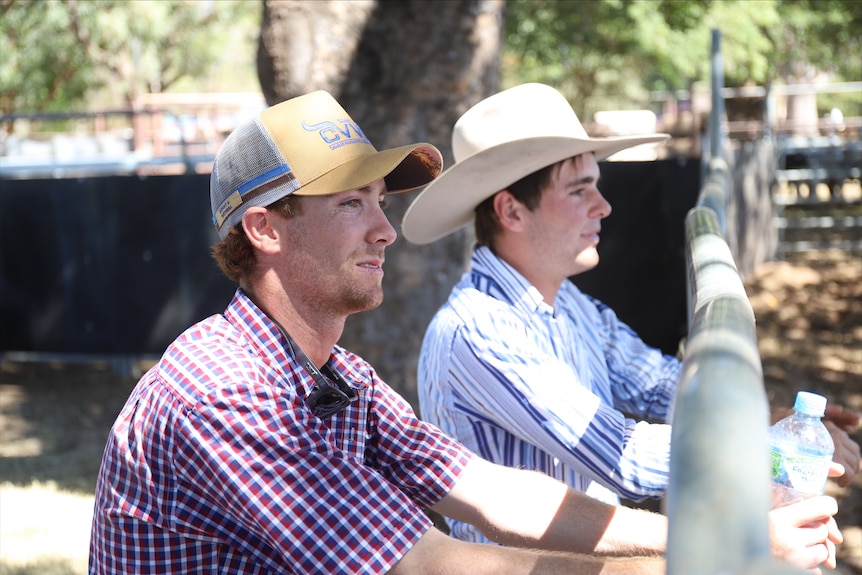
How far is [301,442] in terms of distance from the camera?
5.79ft

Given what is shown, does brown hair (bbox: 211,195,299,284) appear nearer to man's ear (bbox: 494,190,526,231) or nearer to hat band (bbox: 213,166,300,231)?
hat band (bbox: 213,166,300,231)

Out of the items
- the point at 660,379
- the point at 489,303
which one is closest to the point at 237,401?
the point at 489,303

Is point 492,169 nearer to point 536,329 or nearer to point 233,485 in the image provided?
point 536,329

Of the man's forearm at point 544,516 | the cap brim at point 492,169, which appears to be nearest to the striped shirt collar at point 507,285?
the cap brim at point 492,169

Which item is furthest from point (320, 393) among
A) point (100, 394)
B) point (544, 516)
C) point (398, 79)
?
point (100, 394)

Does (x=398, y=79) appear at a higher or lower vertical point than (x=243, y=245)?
higher

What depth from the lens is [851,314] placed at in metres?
9.82

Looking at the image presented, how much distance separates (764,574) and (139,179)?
27.1ft

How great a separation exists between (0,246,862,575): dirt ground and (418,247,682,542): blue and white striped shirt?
1.35m

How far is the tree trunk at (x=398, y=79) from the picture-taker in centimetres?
496

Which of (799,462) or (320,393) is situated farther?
(320,393)

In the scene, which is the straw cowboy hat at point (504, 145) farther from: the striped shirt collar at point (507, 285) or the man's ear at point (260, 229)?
the man's ear at point (260, 229)

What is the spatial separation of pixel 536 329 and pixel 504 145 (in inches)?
21.3

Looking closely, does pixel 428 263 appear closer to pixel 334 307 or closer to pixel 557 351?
pixel 557 351
